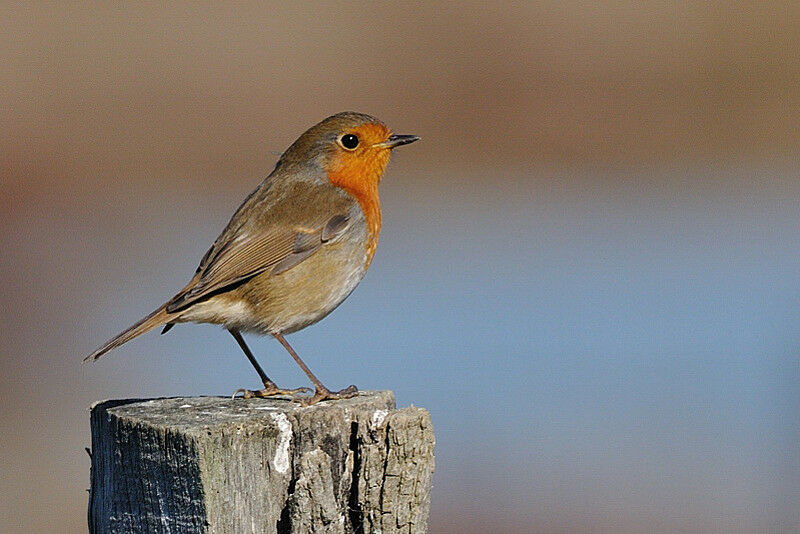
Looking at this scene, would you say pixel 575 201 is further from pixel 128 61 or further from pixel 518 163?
pixel 128 61

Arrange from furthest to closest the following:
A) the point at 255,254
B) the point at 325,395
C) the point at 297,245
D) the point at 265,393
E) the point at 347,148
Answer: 1. the point at 347,148
2. the point at 297,245
3. the point at 255,254
4. the point at 265,393
5. the point at 325,395

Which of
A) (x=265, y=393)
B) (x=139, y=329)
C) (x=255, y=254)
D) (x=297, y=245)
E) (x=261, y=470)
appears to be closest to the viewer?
(x=261, y=470)

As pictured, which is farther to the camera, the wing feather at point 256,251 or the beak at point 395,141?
the beak at point 395,141

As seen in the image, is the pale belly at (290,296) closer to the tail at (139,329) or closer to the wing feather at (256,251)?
the wing feather at (256,251)

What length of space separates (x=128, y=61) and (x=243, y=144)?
7.47 feet

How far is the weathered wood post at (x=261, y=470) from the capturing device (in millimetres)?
3217

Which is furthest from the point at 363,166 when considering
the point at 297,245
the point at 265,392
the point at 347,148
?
the point at 265,392

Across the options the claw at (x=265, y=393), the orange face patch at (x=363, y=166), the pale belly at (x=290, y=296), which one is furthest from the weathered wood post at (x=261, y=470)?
the orange face patch at (x=363, y=166)

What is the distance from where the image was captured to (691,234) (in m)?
11.7

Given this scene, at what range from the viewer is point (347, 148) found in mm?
5488

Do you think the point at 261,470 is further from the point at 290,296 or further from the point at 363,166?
the point at 363,166

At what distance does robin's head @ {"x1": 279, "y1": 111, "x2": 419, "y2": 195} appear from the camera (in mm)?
5477

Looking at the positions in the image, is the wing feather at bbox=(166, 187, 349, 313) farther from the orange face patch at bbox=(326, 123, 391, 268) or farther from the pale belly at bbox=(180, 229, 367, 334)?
the orange face patch at bbox=(326, 123, 391, 268)

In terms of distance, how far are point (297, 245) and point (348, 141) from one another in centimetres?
62
